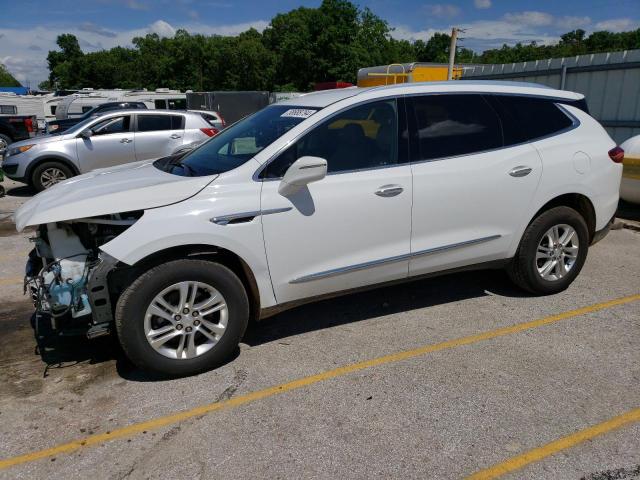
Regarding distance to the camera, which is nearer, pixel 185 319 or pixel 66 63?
pixel 185 319

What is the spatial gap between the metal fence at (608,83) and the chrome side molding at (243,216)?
8.47 meters

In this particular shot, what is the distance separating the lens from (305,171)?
3346mm

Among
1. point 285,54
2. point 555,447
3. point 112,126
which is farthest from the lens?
point 285,54

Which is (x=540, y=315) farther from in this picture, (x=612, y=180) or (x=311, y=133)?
(x=311, y=133)

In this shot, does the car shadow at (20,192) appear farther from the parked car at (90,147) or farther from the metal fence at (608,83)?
the metal fence at (608,83)

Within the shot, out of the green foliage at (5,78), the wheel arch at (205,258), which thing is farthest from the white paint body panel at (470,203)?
the green foliage at (5,78)

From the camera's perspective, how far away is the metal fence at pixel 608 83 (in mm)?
9305

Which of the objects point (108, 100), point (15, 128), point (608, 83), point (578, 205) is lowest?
point (578, 205)

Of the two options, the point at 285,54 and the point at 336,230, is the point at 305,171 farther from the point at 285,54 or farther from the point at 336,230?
the point at 285,54

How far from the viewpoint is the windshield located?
3670 millimetres

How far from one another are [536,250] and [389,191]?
5.27 feet

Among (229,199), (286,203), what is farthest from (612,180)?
(229,199)

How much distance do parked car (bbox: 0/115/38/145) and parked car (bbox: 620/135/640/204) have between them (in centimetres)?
1554

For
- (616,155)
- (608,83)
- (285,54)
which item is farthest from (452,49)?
(285,54)
